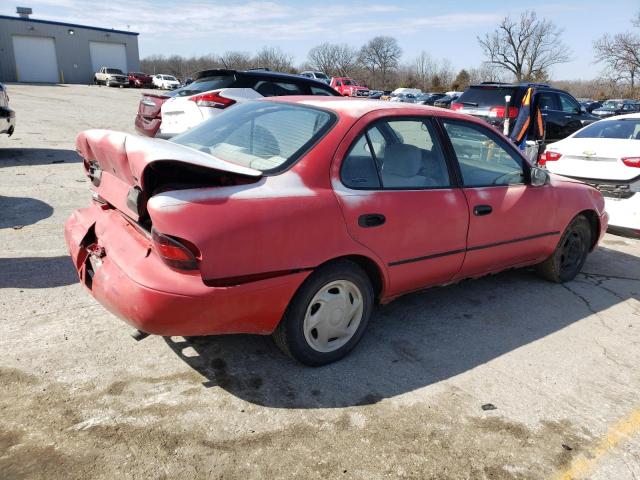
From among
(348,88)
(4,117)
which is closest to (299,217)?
(4,117)

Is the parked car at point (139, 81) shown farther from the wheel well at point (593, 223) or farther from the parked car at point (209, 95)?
the wheel well at point (593, 223)

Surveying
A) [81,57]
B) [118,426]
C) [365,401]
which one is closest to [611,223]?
[365,401]

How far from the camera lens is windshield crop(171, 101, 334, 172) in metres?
3.00

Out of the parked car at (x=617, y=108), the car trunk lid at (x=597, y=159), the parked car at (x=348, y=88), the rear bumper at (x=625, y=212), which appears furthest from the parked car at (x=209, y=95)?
the parked car at (x=348, y=88)

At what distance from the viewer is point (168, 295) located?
244 centimetres

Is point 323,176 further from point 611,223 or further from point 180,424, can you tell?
point 611,223

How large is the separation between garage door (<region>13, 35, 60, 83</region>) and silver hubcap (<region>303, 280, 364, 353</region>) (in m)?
53.6

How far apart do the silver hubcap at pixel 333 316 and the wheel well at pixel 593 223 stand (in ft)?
9.27

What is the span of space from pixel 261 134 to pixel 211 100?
4867 mm

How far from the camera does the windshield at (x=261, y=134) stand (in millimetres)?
2998

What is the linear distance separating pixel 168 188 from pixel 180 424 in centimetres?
122

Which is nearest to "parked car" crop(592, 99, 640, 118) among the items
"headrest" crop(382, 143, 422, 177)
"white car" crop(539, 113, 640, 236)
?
"white car" crop(539, 113, 640, 236)

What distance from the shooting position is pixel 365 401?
286cm

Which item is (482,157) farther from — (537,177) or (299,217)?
(299,217)
